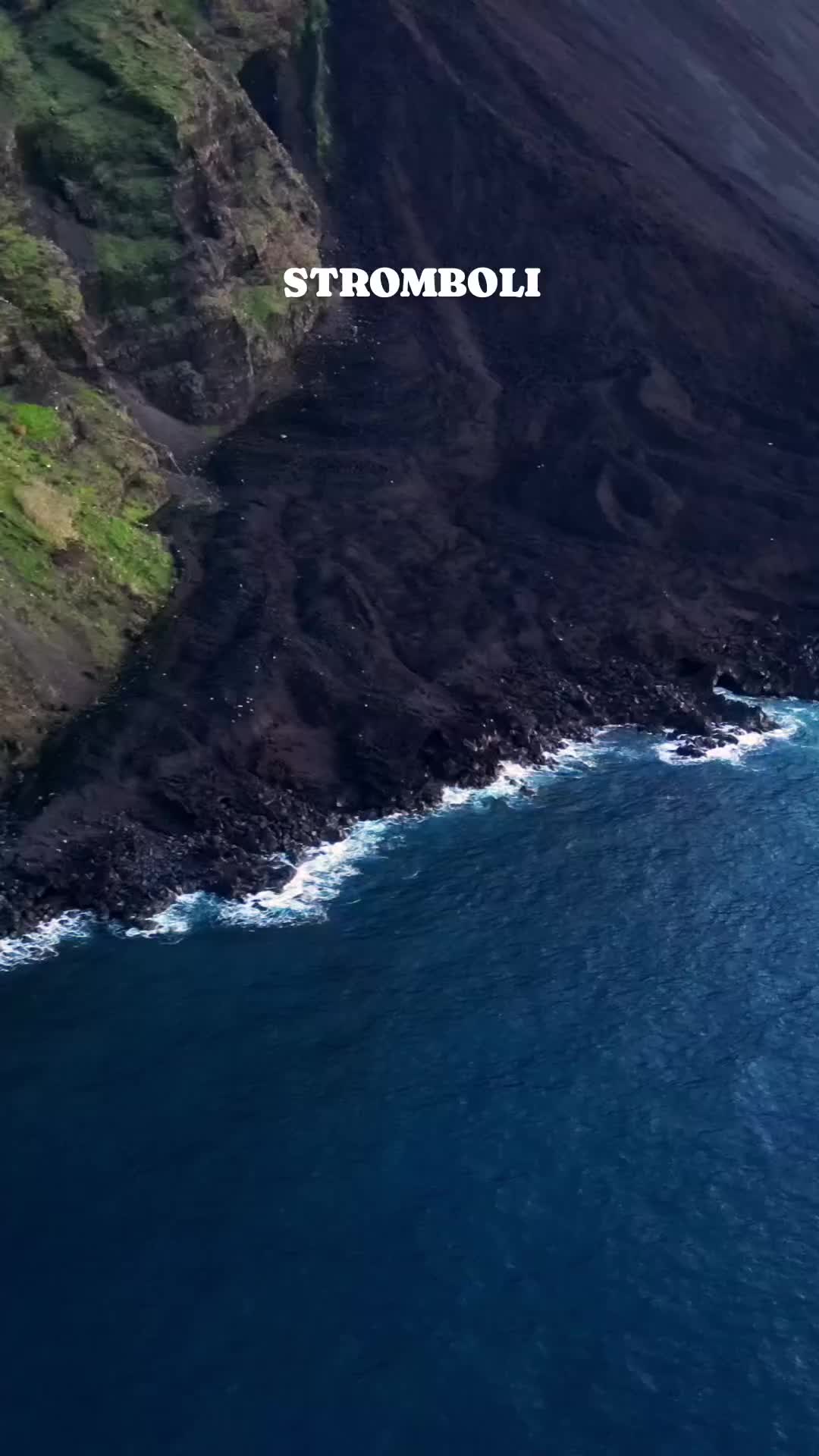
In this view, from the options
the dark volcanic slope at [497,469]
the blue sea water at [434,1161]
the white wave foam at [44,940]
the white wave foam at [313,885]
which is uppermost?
the dark volcanic slope at [497,469]

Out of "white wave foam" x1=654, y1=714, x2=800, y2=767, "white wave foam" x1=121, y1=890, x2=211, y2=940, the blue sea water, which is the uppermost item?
"white wave foam" x1=121, y1=890, x2=211, y2=940

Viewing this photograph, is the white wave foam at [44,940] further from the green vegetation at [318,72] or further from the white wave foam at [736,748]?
the green vegetation at [318,72]

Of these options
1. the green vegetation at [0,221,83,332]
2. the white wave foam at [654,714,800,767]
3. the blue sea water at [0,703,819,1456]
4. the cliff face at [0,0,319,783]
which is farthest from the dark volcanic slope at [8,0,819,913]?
the green vegetation at [0,221,83,332]

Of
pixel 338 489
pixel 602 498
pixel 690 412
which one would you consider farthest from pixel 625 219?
pixel 338 489

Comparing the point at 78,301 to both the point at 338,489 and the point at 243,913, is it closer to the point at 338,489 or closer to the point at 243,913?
the point at 338,489

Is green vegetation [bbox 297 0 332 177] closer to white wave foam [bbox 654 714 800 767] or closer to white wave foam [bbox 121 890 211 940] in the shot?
white wave foam [bbox 654 714 800 767]

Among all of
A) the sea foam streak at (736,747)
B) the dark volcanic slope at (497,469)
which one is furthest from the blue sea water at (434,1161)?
the sea foam streak at (736,747)

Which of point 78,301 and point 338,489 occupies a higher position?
point 78,301
